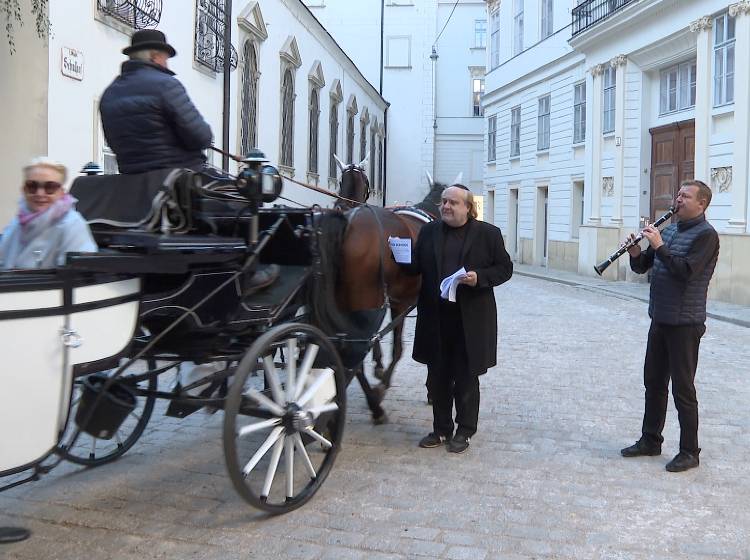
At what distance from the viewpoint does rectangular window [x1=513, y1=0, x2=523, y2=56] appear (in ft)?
95.3

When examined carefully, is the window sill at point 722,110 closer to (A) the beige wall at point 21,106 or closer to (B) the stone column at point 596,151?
(B) the stone column at point 596,151

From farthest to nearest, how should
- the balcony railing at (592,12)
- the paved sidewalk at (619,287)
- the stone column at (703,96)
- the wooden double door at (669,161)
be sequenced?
the balcony railing at (592,12) → the wooden double door at (669,161) → the stone column at (703,96) → the paved sidewalk at (619,287)

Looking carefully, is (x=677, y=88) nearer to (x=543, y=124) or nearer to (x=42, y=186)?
(x=543, y=124)

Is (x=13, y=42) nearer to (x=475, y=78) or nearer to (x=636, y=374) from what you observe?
(x=636, y=374)

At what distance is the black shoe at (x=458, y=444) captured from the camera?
552 centimetres

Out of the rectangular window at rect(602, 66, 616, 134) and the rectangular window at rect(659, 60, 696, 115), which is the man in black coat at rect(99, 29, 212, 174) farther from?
the rectangular window at rect(602, 66, 616, 134)

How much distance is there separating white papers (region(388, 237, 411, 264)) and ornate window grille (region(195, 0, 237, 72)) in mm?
8965

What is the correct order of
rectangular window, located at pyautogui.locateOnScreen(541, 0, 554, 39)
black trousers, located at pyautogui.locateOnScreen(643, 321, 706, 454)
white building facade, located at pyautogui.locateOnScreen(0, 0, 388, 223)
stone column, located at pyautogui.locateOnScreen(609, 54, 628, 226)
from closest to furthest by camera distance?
1. black trousers, located at pyautogui.locateOnScreen(643, 321, 706, 454)
2. white building facade, located at pyautogui.locateOnScreen(0, 0, 388, 223)
3. stone column, located at pyautogui.locateOnScreen(609, 54, 628, 226)
4. rectangular window, located at pyautogui.locateOnScreen(541, 0, 554, 39)

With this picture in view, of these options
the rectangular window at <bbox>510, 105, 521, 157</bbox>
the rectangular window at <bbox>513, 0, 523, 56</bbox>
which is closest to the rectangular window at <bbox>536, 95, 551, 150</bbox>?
the rectangular window at <bbox>510, 105, 521, 157</bbox>

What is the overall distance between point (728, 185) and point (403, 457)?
12.9 metres

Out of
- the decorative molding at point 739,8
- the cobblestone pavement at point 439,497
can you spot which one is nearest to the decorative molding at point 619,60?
the decorative molding at point 739,8

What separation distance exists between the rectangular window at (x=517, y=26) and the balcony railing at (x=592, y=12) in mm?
5284

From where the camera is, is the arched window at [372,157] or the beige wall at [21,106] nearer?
the beige wall at [21,106]

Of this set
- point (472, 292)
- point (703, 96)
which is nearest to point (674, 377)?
point (472, 292)
